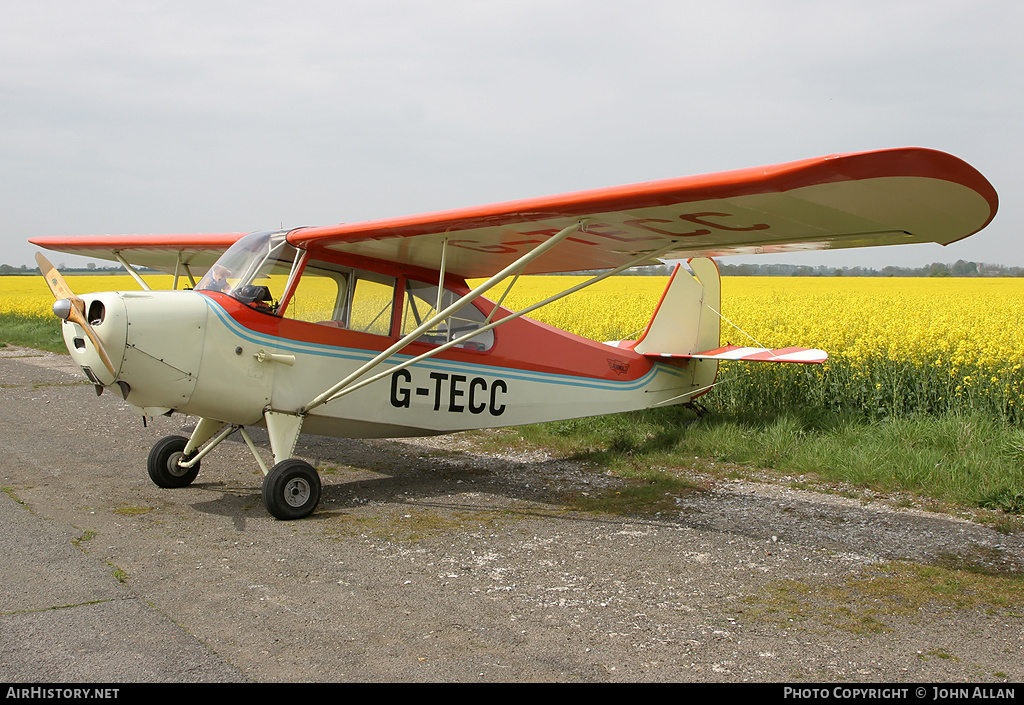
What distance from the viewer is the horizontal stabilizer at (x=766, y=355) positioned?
7.55 m

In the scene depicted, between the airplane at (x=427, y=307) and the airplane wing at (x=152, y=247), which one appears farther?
the airplane wing at (x=152, y=247)

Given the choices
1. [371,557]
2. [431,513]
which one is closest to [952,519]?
[431,513]

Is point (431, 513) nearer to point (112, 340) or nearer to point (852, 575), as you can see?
point (112, 340)

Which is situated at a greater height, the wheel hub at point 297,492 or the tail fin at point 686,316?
the tail fin at point 686,316

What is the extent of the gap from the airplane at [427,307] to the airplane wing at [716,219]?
1 centimetres

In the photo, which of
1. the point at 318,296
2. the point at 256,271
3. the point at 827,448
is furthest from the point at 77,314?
the point at 827,448

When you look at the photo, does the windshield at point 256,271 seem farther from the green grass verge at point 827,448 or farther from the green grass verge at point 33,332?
the green grass verge at point 33,332

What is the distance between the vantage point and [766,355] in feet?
26.2

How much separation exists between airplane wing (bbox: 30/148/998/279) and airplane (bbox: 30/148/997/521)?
1 cm

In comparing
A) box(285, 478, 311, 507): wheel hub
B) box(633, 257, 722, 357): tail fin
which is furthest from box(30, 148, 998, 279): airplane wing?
box(285, 478, 311, 507): wheel hub

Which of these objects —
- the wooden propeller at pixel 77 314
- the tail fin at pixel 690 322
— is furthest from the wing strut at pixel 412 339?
the tail fin at pixel 690 322

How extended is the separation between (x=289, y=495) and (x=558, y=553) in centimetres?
214

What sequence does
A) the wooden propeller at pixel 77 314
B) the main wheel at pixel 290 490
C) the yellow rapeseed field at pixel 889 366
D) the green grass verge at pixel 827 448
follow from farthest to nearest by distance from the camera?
1. the yellow rapeseed field at pixel 889 366
2. the green grass verge at pixel 827 448
3. the main wheel at pixel 290 490
4. the wooden propeller at pixel 77 314

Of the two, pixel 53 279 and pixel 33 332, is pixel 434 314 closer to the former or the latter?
pixel 53 279
